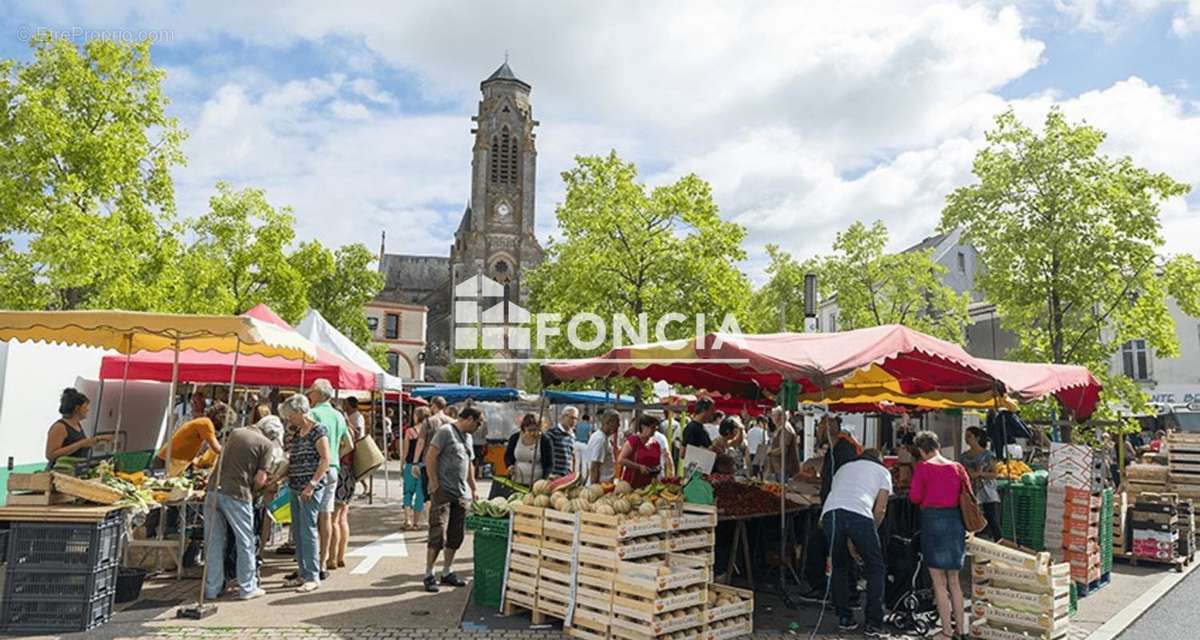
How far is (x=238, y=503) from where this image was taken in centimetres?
710

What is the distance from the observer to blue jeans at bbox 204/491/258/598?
708 centimetres

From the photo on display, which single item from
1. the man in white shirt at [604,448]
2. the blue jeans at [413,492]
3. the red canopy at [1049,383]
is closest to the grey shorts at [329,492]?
the man in white shirt at [604,448]

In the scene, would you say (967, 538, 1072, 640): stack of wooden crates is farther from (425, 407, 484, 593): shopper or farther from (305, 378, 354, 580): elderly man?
(305, 378, 354, 580): elderly man

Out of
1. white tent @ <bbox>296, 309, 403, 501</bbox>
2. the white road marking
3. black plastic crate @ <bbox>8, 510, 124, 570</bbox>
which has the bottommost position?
the white road marking

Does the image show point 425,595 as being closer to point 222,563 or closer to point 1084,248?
point 222,563

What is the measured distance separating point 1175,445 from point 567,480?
37.3ft

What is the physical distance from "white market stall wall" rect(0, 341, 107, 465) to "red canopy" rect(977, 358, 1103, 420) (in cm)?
1241

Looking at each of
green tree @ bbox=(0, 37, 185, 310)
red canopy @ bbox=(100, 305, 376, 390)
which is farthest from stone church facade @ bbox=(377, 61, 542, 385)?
red canopy @ bbox=(100, 305, 376, 390)

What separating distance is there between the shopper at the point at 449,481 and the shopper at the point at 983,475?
18.3 feet

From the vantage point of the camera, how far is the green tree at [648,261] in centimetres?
2411

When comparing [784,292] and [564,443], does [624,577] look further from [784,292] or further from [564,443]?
[784,292]

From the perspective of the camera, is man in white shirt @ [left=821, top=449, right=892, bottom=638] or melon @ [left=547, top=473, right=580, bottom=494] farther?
melon @ [left=547, top=473, right=580, bottom=494]

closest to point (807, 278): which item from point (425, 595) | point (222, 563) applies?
point (425, 595)

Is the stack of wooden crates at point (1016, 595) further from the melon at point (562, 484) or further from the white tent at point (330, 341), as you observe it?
the white tent at point (330, 341)
